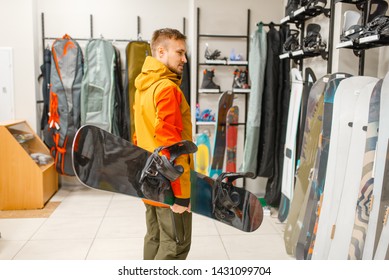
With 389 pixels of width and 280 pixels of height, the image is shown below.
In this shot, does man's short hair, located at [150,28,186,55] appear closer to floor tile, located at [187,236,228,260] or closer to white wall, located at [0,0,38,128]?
floor tile, located at [187,236,228,260]

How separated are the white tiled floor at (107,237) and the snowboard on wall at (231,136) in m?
0.61

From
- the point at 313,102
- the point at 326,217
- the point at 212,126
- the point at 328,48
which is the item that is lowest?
the point at 326,217

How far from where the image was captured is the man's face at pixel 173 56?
173 centimetres

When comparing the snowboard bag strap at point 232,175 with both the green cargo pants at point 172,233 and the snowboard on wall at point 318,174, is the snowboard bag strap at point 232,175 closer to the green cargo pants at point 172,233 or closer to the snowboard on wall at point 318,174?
the green cargo pants at point 172,233

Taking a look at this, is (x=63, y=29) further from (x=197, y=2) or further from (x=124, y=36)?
(x=197, y=2)

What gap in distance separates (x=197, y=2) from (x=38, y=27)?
1705 mm

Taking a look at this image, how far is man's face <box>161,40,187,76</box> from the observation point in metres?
1.73

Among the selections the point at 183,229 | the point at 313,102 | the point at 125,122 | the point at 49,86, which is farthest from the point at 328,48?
the point at 49,86

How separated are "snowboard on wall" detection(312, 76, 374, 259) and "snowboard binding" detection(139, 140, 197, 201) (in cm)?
97

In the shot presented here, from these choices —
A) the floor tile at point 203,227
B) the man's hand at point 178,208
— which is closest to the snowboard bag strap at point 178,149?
the man's hand at point 178,208

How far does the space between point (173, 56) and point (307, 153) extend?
127 cm

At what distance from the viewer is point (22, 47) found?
396 centimetres

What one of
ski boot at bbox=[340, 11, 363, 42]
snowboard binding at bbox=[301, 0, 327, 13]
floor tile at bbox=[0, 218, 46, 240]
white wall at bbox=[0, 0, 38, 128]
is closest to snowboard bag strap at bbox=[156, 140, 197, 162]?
ski boot at bbox=[340, 11, 363, 42]

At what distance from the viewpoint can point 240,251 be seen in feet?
8.71
